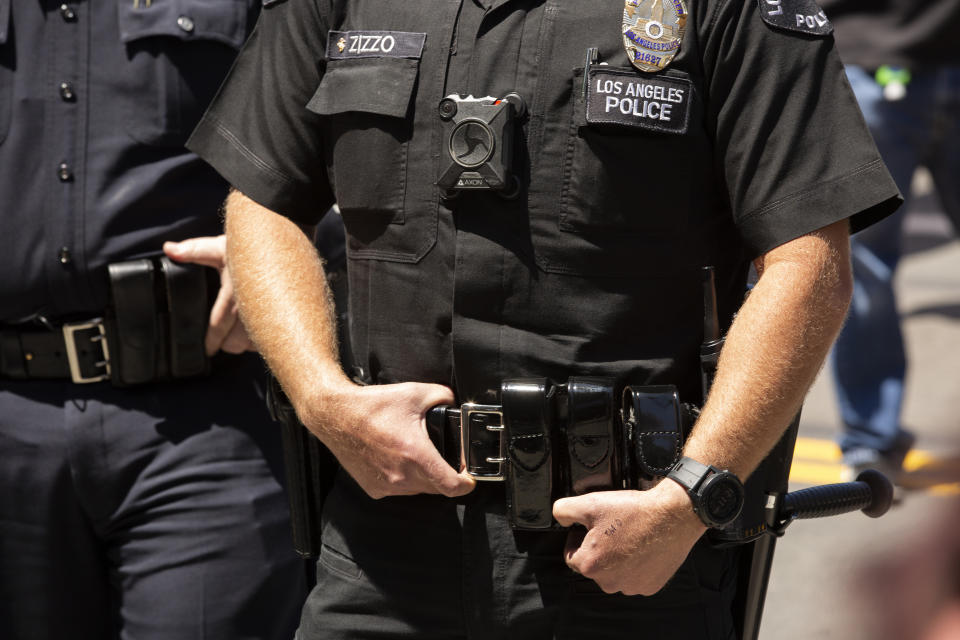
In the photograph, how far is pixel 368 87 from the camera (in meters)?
1.82

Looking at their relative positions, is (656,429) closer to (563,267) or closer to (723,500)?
(723,500)

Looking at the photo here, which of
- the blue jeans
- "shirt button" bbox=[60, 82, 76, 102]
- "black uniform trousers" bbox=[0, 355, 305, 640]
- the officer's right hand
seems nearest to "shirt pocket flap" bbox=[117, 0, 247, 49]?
"shirt button" bbox=[60, 82, 76, 102]

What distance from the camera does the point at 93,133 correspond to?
2346mm

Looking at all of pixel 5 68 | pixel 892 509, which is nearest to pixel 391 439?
pixel 5 68

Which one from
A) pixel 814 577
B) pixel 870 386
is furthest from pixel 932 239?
pixel 814 577

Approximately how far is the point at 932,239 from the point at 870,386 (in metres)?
5.20

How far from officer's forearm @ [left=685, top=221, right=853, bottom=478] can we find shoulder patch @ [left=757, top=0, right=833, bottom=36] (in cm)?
27

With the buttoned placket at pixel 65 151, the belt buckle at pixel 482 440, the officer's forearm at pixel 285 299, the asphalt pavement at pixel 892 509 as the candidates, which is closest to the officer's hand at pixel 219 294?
the buttoned placket at pixel 65 151

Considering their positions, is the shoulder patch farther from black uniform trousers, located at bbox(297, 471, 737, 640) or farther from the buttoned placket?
the buttoned placket

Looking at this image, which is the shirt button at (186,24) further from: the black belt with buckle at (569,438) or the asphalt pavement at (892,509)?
the asphalt pavement at (892,509)

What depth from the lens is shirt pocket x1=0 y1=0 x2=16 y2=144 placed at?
232cm

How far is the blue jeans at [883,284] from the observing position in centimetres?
453

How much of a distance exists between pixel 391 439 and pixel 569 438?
0.25m

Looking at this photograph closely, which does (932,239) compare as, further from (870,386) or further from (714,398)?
(714,398)
